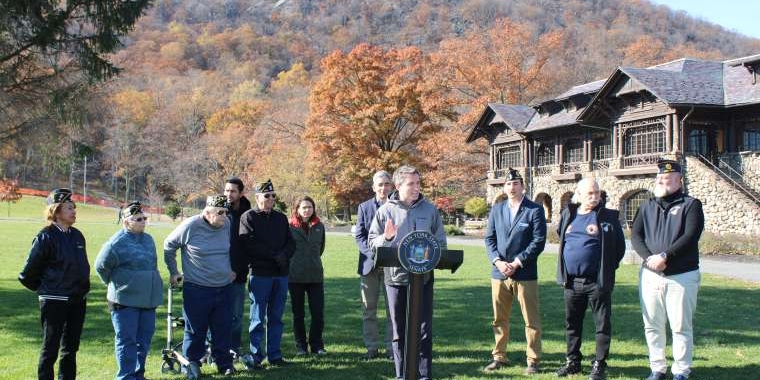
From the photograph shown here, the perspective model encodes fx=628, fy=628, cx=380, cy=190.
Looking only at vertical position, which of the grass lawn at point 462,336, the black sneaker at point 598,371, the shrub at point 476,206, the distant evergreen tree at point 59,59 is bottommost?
the grass lawn at point 462,336

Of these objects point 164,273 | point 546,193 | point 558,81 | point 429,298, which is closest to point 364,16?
point 558,81

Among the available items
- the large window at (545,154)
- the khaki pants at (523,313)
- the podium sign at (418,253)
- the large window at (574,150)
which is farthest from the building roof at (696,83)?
the podium sign at (418,253)

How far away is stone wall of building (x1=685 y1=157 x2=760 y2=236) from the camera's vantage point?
25.7m

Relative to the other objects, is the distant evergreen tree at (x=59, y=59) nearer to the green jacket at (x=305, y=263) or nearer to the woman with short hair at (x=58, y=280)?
the green jacket at (x=305, y=263)

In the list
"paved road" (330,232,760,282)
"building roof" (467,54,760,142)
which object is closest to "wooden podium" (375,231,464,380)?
"paved road" (330,232,760,282)

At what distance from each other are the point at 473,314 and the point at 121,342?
5.72 m

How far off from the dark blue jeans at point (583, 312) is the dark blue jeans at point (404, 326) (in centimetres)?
151

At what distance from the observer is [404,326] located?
584 centimetres

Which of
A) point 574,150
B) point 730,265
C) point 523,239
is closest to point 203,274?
point 523,239

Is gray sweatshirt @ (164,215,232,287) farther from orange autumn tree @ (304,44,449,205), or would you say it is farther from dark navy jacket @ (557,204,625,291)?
orange autumn tree @ (304,44,449,205)

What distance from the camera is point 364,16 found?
146 metres

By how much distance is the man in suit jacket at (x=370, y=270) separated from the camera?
7.01m

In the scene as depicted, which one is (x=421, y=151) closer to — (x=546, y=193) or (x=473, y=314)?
(x=546, y=193)

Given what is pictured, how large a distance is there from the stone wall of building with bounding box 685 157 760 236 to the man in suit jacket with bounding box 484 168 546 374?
900 inches
